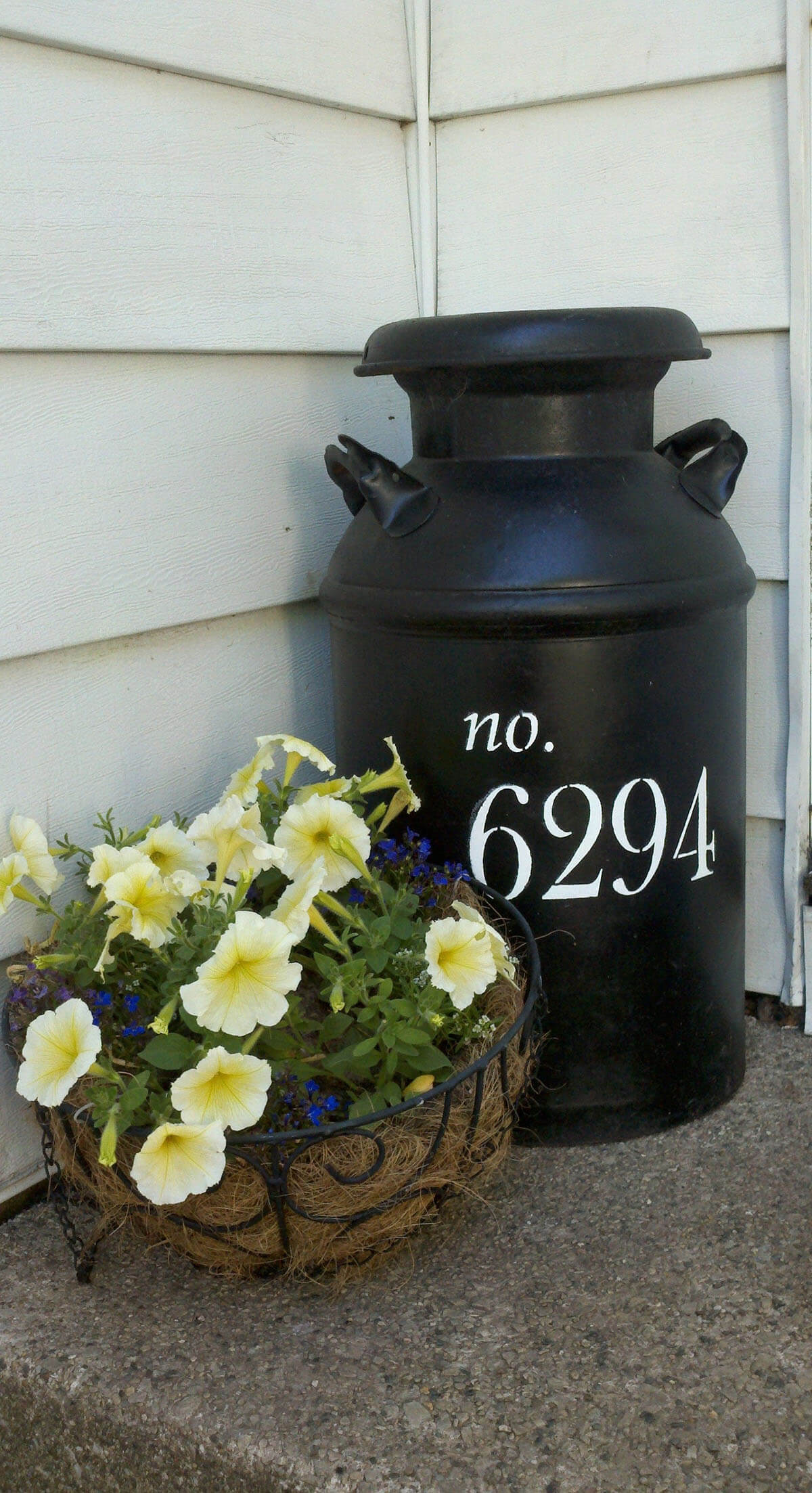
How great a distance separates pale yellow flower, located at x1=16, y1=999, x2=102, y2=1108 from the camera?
125 centimetres

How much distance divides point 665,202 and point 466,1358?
4.97ft

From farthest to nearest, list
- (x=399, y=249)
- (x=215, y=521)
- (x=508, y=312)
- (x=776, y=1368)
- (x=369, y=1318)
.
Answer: (x=399, y=249) → (x=215, y=521) → (x=508, y=312) → (x=369, y=1318) → (x=776, y=1368)

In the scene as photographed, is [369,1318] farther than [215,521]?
No

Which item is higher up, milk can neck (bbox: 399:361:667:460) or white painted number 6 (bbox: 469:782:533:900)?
milk can neck (bbox: 399:361:667:460)

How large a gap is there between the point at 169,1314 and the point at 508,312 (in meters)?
1.17

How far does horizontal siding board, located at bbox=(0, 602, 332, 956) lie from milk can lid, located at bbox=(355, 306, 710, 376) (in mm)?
481

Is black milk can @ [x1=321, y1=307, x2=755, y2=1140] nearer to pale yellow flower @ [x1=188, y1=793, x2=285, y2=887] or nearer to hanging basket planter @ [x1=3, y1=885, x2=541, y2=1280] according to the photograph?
hanging basket planter @ [x1=3, y1=885, x2=541, y2=1280]

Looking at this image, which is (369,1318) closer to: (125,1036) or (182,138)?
(125,1036)

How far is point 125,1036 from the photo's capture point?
55.0 inches

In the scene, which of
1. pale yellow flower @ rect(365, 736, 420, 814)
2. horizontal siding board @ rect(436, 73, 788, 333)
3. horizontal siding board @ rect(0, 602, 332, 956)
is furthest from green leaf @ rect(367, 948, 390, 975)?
horizontal siding board @ rect(436, 73, 788, 333)

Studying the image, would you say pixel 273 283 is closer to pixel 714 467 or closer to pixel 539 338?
pixel 539 338

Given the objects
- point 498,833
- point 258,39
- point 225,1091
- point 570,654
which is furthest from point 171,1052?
point 258,39

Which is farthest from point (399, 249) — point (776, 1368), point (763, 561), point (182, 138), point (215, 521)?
point (776, 1368)

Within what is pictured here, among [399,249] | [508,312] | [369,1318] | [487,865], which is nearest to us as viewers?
[369,1318]
